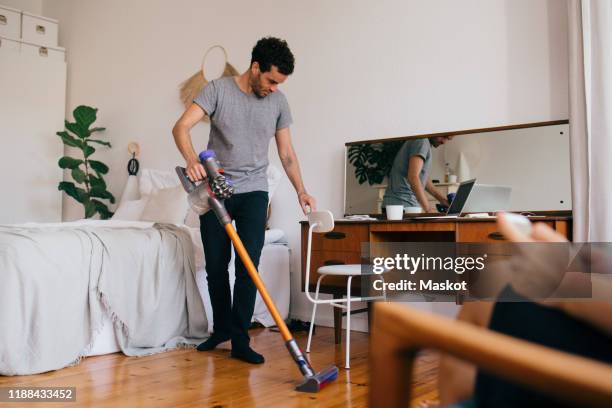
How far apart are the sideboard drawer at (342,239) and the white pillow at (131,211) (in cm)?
168

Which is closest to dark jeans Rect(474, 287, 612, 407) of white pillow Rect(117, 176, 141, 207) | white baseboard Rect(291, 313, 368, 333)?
white baseboard Rect(291, 313, 368, 333)

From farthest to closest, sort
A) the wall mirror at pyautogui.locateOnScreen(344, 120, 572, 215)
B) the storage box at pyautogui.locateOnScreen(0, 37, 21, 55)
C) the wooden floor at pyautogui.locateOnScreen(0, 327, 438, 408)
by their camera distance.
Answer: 1. the storage box at pyautogui.locateOnScreen(0, 37, 21, 55)
2. the wall mirror at pyautogui.locateOnScreen(344, 120, 572, 215)
3. the wooden floor at pyautogui.locateOnScreen(0, 327, 438, 408)

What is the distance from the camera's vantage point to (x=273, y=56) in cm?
254

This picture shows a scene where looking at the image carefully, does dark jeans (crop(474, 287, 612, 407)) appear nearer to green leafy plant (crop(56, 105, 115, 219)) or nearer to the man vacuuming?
the man vacuuming

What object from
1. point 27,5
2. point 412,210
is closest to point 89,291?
point 412,210

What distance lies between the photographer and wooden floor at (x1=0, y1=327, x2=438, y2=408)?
80.7 inches

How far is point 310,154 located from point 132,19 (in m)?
2.64

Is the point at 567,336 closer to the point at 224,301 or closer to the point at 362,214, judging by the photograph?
the point at 224,301

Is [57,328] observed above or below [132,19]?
below

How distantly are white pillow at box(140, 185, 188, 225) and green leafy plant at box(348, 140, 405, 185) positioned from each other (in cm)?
124

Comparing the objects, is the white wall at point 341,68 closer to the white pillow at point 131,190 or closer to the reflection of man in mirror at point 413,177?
the reflection of man in mirror at point 413,177

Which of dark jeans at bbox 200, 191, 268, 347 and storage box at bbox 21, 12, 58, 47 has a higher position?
storage box at bbox 21, 12, 58, 47

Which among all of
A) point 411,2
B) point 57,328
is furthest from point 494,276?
point 411,2

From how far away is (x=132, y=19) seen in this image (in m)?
5.37
